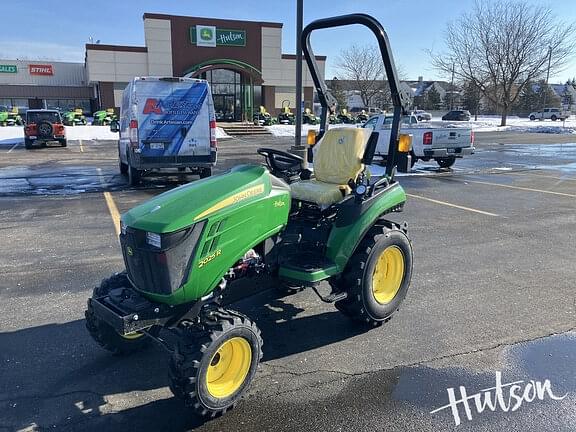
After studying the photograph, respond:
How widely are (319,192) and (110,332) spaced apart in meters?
1.90

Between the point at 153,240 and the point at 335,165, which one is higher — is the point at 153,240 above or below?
below

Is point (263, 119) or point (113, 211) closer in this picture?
point (113, 211)

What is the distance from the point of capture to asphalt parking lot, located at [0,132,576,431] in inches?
116

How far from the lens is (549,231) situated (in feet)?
23.7

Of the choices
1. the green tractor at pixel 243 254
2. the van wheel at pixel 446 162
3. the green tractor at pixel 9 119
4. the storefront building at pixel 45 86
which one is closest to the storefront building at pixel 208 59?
the green tractor at pixel 9 119

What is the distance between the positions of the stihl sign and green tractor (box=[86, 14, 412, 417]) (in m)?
51.8

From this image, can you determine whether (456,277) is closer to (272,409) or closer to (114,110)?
(272,409)

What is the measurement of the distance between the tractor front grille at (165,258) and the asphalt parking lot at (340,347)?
0.80 m

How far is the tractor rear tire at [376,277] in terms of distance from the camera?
3834mm

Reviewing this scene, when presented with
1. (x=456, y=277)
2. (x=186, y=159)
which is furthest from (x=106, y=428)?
(x=186, y=159)

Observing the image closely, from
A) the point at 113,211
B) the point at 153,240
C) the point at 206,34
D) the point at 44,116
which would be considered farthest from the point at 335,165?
the point at 206,34

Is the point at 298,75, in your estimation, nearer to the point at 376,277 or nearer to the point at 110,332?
the point at 376,277

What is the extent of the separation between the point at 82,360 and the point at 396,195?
115 inches

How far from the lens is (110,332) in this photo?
3.45 meters
